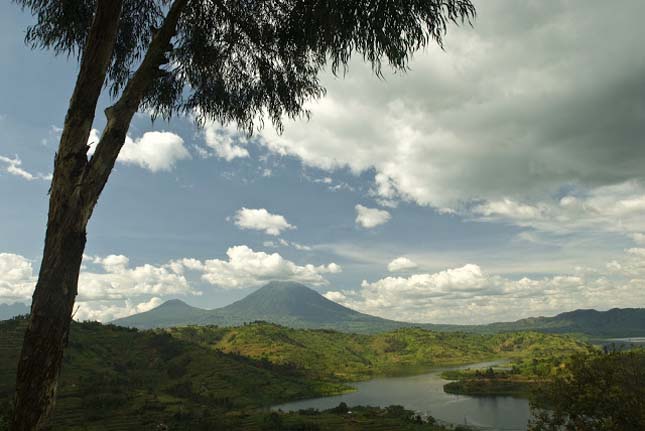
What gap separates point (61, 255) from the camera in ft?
12.5

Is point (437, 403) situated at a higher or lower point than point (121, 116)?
lower

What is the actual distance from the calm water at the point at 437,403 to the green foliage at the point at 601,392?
206 feet

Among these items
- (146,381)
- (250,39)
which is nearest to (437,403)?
(146,381)

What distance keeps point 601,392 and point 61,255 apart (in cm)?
2838

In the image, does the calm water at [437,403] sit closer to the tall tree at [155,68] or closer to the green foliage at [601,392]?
the green foliage at [601,392]

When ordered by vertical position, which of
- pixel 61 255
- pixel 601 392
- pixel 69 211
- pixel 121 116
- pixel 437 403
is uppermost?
pixel 121 116

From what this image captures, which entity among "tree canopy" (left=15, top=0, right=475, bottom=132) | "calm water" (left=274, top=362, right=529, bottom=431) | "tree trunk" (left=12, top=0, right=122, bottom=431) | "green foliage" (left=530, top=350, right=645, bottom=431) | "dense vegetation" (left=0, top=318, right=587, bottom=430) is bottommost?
"calm water" (left=274, top=362, right=529, bottom=431)

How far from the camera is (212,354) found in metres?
141

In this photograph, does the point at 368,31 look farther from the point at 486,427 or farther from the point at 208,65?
the point at 486,427

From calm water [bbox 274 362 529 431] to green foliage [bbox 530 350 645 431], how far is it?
62765 millimetres

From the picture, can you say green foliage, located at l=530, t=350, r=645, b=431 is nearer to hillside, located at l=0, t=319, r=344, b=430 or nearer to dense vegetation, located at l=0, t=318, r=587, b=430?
dense vegetation, located at l=0, t=318, r=587, b=430

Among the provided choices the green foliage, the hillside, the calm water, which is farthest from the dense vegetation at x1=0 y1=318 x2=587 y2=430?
the green foliage

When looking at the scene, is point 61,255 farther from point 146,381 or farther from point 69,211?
point 146,381

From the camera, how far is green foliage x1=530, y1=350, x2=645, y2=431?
22.1m
